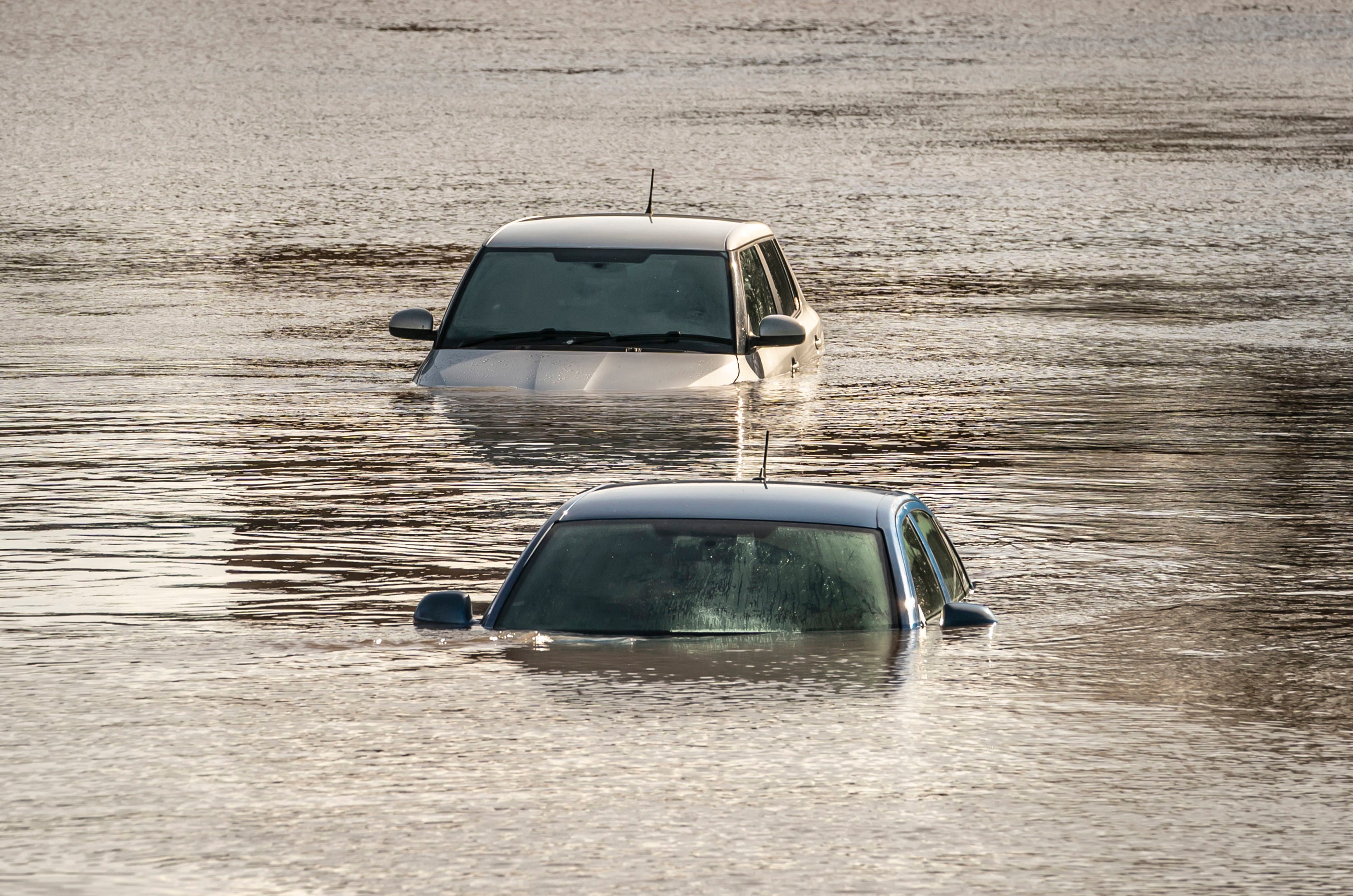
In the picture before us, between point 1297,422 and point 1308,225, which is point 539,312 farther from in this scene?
point 1308,225

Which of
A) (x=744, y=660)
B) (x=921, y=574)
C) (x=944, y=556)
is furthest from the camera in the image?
(x=944, y=556)

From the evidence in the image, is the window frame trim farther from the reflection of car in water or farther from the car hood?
the reflection of car in water

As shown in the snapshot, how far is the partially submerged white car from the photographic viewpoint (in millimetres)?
16812

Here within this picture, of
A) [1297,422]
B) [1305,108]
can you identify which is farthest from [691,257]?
[1305,108]

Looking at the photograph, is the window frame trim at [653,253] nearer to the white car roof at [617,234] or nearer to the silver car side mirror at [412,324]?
the white car roof at [617,234]

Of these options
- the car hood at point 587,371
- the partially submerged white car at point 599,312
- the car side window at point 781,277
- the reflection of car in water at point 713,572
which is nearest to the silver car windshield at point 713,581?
the reflection of car in water at point 713,572

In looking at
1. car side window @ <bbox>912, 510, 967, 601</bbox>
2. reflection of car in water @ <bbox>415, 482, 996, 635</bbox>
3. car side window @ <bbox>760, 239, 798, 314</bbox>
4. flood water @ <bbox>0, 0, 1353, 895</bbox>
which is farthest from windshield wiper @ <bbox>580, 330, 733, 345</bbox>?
reflection of car in water @ <bbox>415, 482, 996, 635</bbox>

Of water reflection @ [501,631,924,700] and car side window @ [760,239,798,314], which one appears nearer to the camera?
water reflection @ [501,631,924,700]

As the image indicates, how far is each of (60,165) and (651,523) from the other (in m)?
35.2

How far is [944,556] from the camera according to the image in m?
10.7

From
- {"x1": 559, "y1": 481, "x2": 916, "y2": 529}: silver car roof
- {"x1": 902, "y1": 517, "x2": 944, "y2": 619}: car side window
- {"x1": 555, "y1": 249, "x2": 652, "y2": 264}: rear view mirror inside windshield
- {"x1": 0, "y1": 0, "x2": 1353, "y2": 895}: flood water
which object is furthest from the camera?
{"x1": 555, "y1": 249, "x2": 652, "y2": 264}: rear view mirror inside windshield

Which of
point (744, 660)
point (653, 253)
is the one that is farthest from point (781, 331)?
point (744, 660)

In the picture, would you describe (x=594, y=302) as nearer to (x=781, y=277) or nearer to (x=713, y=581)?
(x=781, y=277)

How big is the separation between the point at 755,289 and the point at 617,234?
0.95 metres
